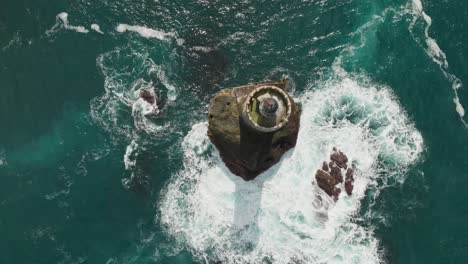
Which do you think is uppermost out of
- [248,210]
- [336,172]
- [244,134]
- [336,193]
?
[244,134]

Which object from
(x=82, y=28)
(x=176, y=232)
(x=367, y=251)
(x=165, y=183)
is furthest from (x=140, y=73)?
(x=367, y=251)

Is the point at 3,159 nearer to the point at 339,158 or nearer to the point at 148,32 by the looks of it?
the point at 148,32

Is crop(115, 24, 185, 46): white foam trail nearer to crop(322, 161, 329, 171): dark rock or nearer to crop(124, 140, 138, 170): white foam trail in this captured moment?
crop(124, 140, 138, 170): white foam trail

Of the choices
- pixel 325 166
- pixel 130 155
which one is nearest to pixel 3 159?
pixel 130 155

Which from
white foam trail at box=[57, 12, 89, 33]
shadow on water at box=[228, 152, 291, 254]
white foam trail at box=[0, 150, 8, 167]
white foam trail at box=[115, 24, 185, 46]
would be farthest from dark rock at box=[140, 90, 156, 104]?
white foam trail at box=[0, 150, 8, 167]

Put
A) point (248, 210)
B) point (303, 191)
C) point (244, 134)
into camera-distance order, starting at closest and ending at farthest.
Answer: point (244, 134) → point (248, 210) → point (303, 191)

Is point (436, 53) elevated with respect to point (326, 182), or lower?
elevated

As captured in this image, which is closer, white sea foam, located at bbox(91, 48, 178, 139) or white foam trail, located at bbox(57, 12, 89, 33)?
white sea foam, located at bbox(91, 48, 178, 139)

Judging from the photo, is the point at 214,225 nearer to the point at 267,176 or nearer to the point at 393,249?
the point at 267,176

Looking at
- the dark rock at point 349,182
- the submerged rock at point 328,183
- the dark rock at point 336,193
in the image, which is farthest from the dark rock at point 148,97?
the dark rock at point 349,182
